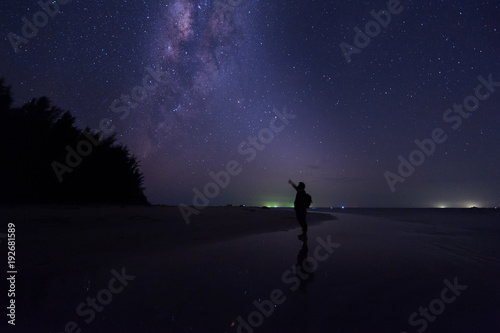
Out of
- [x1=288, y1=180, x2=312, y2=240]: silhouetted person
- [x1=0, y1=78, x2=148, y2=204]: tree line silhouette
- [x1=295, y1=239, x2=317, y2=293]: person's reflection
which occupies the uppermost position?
[x1=0, y1=78, x2=148, y2=204]: tree line silhouette

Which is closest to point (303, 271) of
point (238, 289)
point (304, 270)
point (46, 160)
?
point (304, 270)

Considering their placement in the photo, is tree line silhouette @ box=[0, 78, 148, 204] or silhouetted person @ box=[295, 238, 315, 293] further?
tree line silhouette @ box=[0, 78, 148, 204]

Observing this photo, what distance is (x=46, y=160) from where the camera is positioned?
570 inches

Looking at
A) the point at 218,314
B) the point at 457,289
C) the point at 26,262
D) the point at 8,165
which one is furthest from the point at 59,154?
the point at 457,289

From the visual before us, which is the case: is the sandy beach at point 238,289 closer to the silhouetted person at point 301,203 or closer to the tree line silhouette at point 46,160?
the silhouetted person at point 301,203

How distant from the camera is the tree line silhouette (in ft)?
43.8

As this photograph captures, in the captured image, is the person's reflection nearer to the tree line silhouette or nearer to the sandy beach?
the sandy beach

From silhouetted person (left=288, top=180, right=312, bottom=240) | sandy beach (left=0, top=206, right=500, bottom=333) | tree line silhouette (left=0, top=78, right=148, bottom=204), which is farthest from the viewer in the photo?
tree line silhouette (left=0, top=78, right=148, bottom=204)

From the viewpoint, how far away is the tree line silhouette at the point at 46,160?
13.4 m

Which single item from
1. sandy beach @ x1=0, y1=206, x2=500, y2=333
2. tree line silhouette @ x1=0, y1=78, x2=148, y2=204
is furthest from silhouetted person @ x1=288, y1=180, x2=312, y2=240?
tree line silhouette @ x1=0, y1=78, x2=148, y2=204

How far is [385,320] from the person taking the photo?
266cm

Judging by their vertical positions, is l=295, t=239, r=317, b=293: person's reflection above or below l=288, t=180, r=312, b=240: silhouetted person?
below

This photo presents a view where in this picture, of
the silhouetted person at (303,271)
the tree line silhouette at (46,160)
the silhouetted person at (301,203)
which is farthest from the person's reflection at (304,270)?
the tree line silhouette at (46,160)

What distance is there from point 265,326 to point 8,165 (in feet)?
55.9
